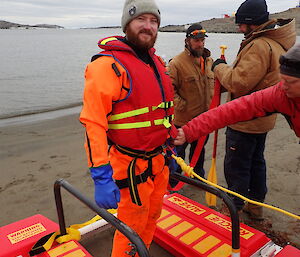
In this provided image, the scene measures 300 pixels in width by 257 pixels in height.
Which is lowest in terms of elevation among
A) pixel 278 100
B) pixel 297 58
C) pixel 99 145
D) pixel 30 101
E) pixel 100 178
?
pixel 30 101

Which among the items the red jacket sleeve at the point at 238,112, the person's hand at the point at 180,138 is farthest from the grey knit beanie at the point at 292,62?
the person's hand at the point at 180,138

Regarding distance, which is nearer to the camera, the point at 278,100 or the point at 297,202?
the point at 278,100

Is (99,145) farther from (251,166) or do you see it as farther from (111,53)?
(251,166)

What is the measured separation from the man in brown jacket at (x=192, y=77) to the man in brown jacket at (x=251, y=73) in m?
0.53

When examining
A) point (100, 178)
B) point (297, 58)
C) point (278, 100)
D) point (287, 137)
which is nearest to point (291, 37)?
point (278, 100)

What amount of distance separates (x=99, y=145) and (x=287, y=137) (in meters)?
5.74

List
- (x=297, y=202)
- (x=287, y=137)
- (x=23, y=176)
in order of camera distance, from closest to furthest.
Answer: (x=297, y=202), (x=23, y=176), (x=287, y=137)

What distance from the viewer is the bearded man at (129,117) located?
6.05ft

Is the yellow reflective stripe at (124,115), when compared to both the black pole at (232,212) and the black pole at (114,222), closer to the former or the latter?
the black pole at (114,222)

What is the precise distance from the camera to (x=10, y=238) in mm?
2803

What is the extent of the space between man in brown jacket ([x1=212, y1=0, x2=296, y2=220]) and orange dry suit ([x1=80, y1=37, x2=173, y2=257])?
3.09 feet

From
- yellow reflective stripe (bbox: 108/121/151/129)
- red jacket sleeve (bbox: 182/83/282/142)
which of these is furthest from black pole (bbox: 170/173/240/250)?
yellow reflective stripe (bbox: 108/121/151/129)

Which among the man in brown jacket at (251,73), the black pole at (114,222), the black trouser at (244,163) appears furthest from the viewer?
the black trouser at (244,163)

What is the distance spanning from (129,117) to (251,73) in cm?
138
